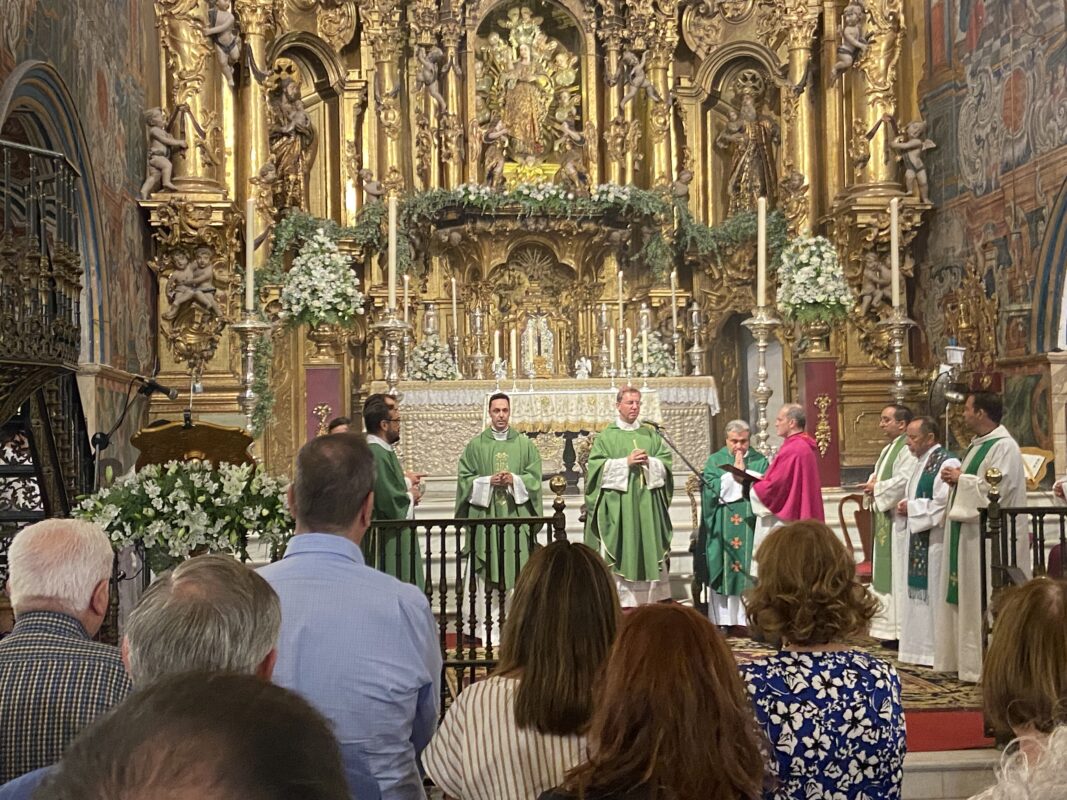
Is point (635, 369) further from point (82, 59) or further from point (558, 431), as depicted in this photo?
point (82, 59)

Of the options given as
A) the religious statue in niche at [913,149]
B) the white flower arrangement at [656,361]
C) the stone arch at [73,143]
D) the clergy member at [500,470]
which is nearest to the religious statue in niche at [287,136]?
the stone arch at [73,143]

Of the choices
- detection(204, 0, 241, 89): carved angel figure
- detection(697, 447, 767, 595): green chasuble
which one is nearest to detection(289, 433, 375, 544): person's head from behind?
detection(697, 447, 767, 595): green chasuble

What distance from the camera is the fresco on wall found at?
1109 cm

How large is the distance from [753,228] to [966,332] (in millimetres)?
3093

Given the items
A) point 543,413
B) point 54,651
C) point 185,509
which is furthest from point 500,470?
point 54,651

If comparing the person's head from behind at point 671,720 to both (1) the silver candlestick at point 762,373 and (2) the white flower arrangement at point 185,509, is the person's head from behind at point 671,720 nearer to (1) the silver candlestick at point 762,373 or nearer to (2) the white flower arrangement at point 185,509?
(2) the white flower arrangement at point 185,509

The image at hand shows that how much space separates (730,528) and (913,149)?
8104mm

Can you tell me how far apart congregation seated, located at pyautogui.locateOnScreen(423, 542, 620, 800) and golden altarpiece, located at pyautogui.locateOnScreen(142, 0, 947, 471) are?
41.5ft

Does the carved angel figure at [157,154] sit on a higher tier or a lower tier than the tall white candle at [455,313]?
higher

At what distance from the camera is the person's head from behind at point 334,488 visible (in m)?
3.32

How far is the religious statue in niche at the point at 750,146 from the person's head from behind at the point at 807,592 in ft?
46.4

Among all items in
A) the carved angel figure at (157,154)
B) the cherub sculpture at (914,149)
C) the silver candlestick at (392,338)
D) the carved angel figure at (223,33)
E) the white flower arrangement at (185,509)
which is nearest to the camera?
the white flower arrangement at (185,509)

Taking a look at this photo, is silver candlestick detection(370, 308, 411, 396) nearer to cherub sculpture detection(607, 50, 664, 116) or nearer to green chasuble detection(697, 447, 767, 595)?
green chasuble detection(697, 447, 767, 595)

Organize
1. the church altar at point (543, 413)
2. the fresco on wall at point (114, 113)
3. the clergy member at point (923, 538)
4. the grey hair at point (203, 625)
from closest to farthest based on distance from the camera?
1. the grey hair at point (203, 625)
2. the clergy member at point (923, 538)
3. the fresco on wall at point (114, 113)
4. the church altar at point (543, 413)
